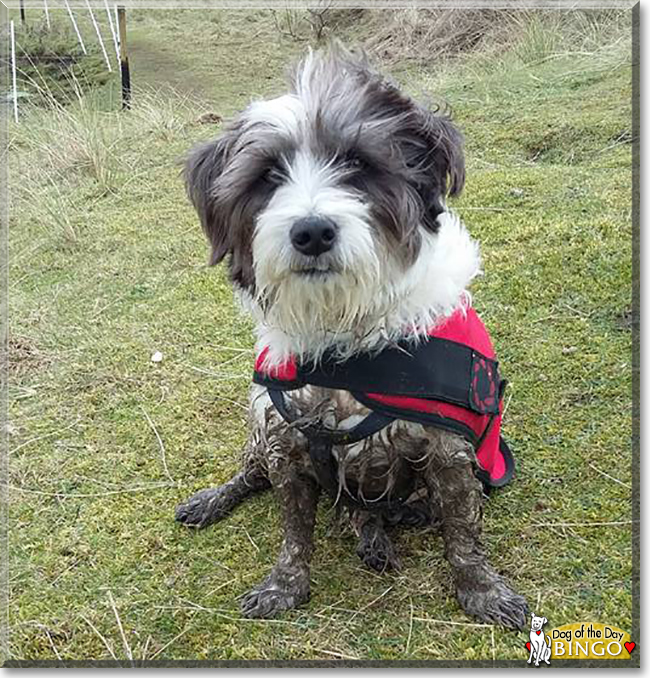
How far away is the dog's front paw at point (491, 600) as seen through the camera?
2.80 meters

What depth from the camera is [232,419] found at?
13.3 ft

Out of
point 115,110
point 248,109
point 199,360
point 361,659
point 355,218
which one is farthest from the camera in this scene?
point 115,110

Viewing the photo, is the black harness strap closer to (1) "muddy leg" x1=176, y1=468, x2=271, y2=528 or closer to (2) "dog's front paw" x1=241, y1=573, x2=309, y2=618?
(2) "dog's front paw" x1=241, y1=573, x2=309, y2=618

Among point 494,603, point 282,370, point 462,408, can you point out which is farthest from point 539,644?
point 282,370

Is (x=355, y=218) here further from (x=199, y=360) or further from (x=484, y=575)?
(x=199, y=360)

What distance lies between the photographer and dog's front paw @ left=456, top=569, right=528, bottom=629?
2.80 metres

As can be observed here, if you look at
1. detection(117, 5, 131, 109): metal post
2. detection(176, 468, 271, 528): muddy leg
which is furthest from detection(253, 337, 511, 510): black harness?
detection(117, 5, 131, 109): metal post

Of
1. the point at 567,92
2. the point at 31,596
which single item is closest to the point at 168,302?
the point at 31,596

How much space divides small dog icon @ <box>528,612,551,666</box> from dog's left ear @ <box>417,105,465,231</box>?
1.36 meters

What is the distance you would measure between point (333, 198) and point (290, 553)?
137 centimetres

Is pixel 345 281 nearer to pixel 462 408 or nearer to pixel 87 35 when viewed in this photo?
pixel 462 408

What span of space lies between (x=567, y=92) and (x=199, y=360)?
5.17 meters

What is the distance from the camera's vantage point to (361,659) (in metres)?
2.76

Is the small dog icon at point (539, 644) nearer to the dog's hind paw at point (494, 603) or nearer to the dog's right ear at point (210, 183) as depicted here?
the dog's hind paw at point (494, 603)
